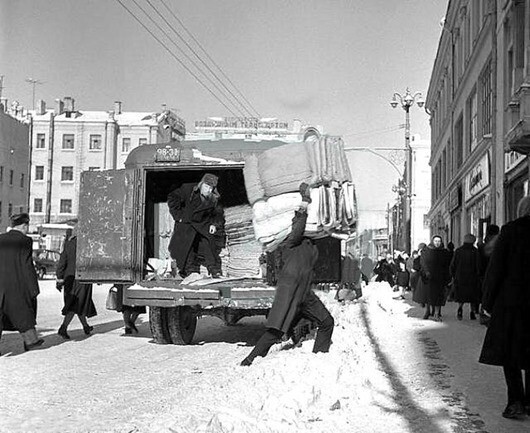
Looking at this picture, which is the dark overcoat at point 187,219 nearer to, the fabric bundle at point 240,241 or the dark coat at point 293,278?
the fabric bundle at point 240,241

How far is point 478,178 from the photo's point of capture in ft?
82.7

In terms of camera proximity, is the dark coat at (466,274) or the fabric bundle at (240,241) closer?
the fabric bundle at (240,241)

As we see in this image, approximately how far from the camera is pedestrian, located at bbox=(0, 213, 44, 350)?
30.6ft

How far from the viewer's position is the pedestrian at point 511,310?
5.91 metres

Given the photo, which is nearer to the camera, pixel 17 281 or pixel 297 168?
pixel 17 281

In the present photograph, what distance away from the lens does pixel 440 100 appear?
4322 centimetres

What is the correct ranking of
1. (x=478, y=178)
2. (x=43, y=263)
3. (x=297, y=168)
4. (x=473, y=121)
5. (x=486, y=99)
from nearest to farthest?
(x=297, y=168)
(x=486, y=99)
(x=478, y=178)
(x=473, y=121)
(x=43, y=263)

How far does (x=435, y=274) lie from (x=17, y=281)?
8.58 meters

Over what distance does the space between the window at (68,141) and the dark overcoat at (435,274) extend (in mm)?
58298

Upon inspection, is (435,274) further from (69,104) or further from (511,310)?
(69,104)

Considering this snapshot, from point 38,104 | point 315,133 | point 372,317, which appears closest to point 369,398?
point 315,133

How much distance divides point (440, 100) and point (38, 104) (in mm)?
44251

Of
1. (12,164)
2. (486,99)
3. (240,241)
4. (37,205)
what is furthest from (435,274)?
(37,205)

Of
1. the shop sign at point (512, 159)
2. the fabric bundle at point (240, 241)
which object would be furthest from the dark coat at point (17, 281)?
the shop sign at point (512, 159)
